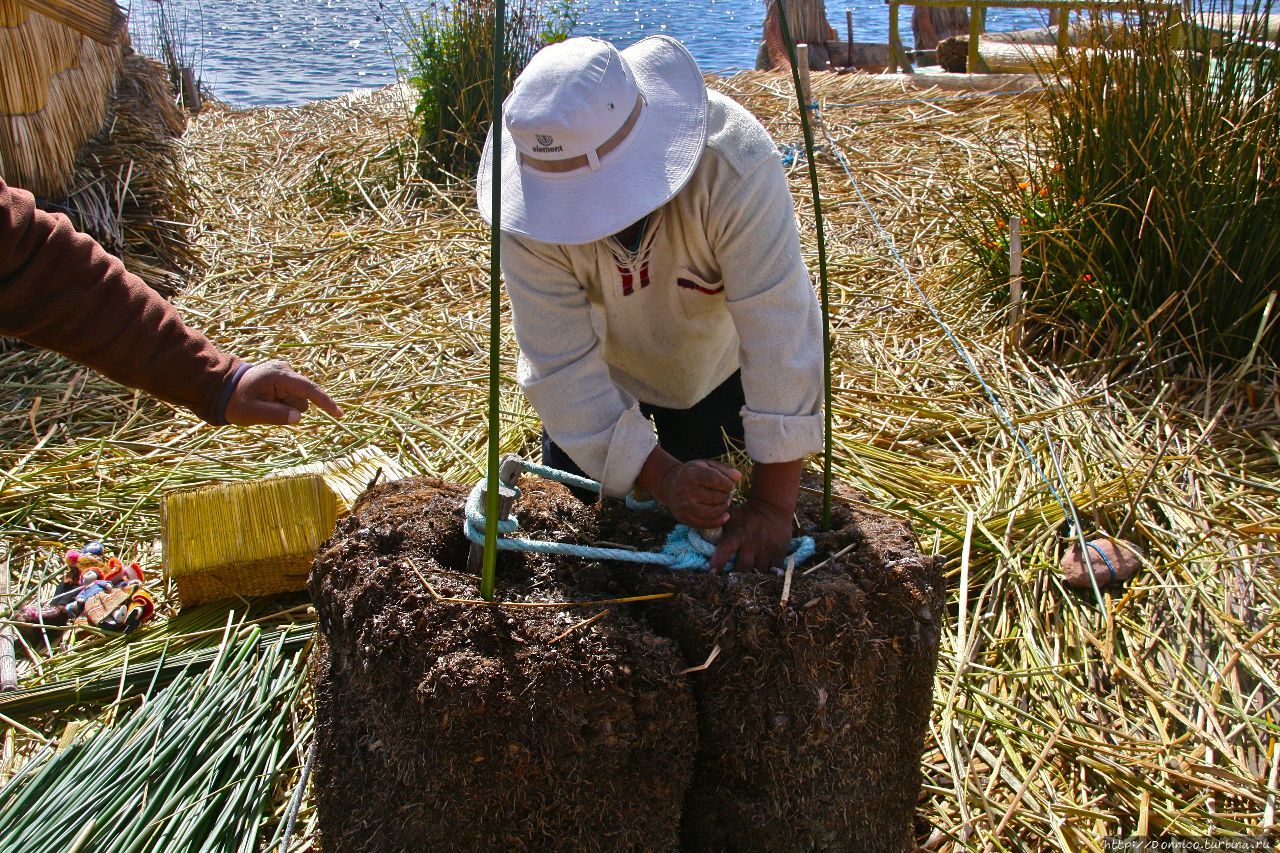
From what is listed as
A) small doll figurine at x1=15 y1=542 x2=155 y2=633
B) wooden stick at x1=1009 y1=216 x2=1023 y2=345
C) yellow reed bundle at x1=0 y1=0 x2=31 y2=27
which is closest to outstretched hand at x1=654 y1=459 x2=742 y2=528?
small doll figurine at x1=15 y1=542 x2=155 y2=633

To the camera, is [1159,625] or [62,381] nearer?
[1159,625]

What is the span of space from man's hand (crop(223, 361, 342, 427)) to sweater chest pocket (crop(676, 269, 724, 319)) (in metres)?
0.71

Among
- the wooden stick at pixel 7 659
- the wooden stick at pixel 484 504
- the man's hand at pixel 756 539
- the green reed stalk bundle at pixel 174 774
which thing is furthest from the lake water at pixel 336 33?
the man's hand at pixel 756 539

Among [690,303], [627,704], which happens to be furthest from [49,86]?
[627,704]

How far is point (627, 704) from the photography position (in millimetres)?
1360

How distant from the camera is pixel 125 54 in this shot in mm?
5840

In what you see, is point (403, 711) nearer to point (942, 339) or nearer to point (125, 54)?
point (942, 339)

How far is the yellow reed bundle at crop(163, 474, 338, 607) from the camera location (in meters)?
2.38

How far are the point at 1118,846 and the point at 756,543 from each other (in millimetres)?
838

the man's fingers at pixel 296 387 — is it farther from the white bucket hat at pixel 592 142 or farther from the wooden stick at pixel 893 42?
the wooden stick at pixel 893 42

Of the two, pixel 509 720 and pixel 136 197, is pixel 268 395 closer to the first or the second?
pixel 509 720

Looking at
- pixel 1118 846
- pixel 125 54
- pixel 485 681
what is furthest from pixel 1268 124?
pixel 125 54

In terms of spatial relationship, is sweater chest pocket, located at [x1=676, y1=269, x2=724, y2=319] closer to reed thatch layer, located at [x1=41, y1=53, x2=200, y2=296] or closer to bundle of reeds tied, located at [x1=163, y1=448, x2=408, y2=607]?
bundle of reeds tied, located at [x1=163, y1=448, x2=408, y2=607]

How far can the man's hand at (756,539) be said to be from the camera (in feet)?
5.14
